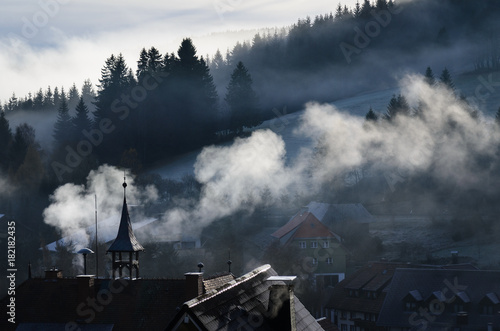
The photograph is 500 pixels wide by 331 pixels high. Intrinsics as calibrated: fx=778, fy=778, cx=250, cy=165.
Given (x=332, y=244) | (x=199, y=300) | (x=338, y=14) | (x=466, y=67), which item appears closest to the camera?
(x=199, y=300)

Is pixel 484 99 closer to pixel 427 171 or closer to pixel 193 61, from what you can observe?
pixel 427 171

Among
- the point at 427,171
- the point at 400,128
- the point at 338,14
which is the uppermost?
the point at 338,14

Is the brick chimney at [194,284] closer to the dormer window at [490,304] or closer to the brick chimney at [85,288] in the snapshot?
the brick chimney at [85,288]

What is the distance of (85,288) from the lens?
102ft

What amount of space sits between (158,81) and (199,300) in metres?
77.6

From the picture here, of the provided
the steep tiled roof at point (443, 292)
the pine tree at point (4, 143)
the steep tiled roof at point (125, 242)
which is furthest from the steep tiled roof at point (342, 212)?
the pine tree at point (4, 143)

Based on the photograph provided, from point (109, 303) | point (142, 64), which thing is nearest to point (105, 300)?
point (109, 303)

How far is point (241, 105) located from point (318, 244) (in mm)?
34936

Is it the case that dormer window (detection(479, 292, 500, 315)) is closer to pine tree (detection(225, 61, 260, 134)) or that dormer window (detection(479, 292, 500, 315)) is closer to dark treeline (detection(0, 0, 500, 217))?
dark treeline (detection(0, 0, 500, 217))

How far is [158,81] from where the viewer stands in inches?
3506

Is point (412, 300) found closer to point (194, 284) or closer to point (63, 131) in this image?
point (194, 284)

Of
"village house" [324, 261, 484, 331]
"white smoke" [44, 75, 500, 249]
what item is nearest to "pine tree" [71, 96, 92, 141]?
"white smoke" [44, 75, 500, 249]

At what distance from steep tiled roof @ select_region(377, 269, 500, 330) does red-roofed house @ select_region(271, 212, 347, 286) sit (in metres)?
8.10

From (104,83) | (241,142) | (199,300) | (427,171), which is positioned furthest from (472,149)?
(199,300)
